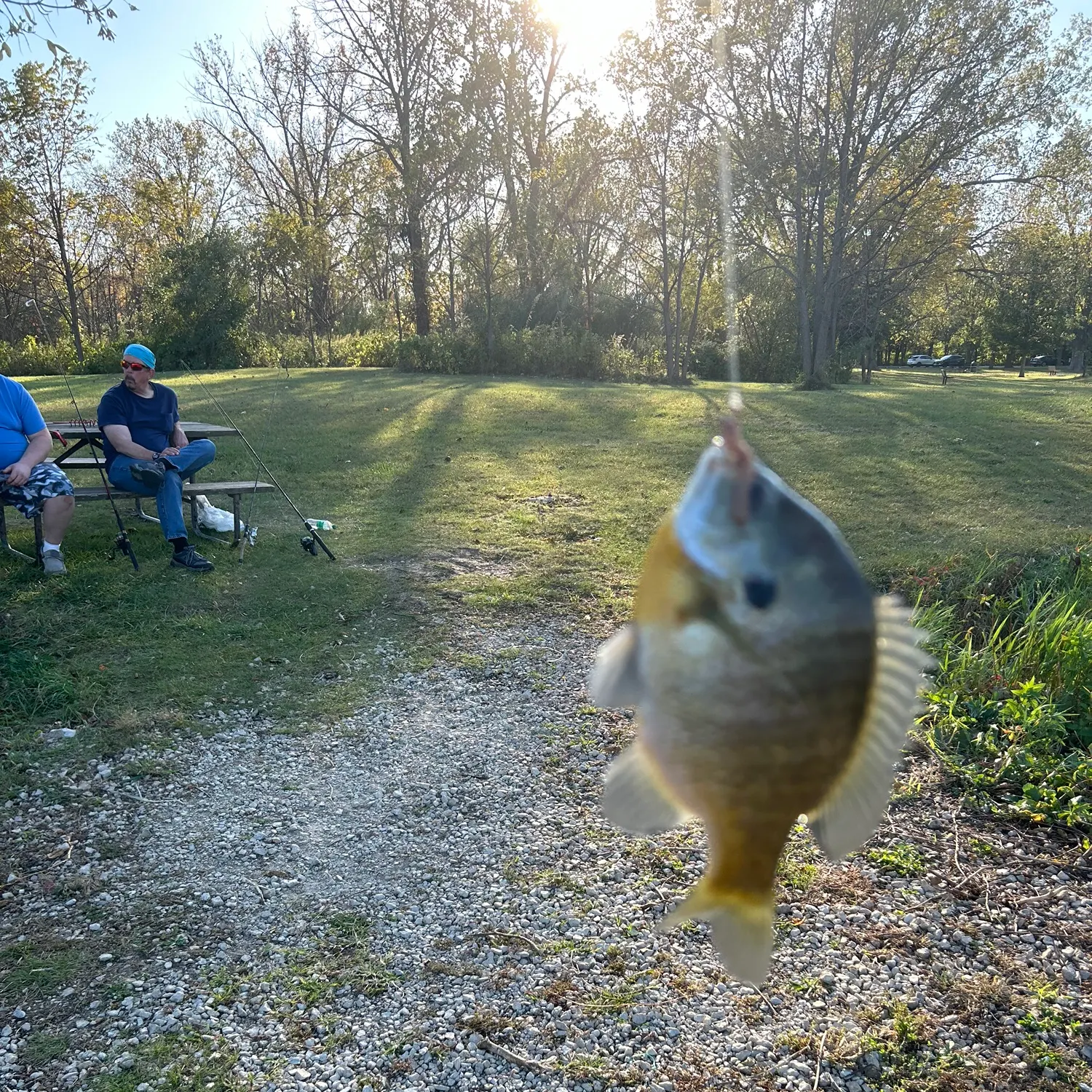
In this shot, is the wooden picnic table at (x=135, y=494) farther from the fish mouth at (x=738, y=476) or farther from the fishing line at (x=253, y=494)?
the fish mouth at (x=738, y=476)

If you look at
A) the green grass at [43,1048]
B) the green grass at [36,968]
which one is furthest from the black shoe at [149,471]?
the green grass at [43,1048]

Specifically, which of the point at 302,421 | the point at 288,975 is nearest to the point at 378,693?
the point at 288,975

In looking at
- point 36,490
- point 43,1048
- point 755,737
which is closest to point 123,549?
point 36,490

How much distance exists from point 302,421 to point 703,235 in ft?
51.4

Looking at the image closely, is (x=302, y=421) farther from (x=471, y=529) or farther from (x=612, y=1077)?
(x=612, y=1077)

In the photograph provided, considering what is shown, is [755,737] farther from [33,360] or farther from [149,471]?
[33,360]

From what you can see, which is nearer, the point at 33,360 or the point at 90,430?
the point at 90,430

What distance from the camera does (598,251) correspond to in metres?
27.3

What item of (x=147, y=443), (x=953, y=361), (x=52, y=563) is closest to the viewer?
(x=52, y=563)

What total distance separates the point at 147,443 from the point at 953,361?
56341 mm

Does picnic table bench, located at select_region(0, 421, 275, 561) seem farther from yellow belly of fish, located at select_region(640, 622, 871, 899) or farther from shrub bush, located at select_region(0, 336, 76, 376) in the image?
shrub bush, located at select_region(0, 336, 76, 376)

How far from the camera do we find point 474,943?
3.02 m

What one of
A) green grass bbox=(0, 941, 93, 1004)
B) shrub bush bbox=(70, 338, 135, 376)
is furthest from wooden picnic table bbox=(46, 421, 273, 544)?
shrub bush bbox=(70, 338, 135, 376)

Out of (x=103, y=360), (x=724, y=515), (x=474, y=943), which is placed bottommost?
(x=474, y=943)
